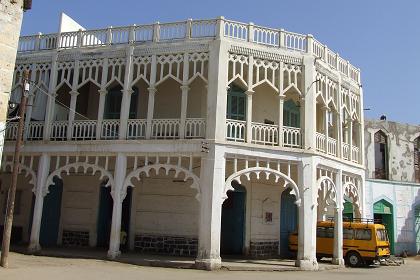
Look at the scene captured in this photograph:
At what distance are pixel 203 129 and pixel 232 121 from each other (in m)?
1.07

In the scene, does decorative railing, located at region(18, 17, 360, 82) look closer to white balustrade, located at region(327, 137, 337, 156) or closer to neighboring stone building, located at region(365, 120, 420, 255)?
white balustrade, located at region(327, 137, 337, 156)

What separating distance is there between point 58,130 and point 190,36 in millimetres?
6434

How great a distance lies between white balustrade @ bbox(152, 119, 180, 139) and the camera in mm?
15961

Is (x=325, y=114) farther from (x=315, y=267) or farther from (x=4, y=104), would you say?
(x=4, y=104)

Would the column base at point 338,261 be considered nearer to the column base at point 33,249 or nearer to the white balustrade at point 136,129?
the white balustrade at point 136,129

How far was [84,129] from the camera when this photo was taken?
17125mm

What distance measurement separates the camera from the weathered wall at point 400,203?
2469 cm

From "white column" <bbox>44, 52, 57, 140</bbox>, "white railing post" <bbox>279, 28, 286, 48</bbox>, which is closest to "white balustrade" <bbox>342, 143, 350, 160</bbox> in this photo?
"white railing post" <bbox>279, 28, 286, 48</bbox>

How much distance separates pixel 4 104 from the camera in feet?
24.6

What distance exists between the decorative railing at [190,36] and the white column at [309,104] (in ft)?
2.17

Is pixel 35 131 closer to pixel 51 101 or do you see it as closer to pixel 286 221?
pixel 51 101

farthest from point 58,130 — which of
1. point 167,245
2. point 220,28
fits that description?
point 220,28

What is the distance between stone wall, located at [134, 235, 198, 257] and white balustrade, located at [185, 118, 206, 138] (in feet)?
14.3

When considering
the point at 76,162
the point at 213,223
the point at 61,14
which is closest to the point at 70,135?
the point at 76,162
